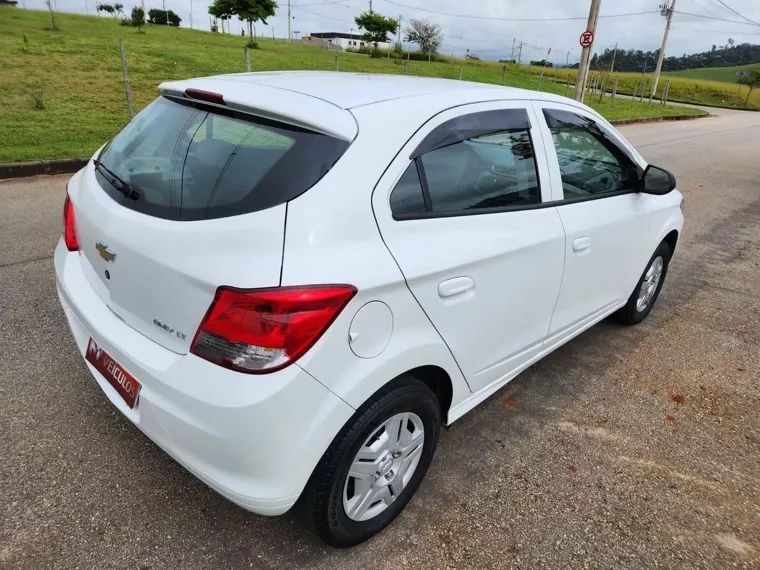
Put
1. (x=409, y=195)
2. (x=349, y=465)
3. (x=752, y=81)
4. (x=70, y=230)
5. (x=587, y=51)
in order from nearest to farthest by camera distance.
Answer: (x=349, y=465)
(x=409, y=195)
(x=70, y=230)
(x=587, y=51)
(x=752, y=81)

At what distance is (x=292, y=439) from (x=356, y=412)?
0.25m

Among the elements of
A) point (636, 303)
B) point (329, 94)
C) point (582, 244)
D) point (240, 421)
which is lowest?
point (636, 303)

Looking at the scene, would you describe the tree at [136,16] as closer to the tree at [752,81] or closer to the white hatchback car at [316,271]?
the white hatchback car at [316,271]

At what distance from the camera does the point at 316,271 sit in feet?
5.45

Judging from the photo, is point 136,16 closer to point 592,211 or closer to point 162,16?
point 162,16

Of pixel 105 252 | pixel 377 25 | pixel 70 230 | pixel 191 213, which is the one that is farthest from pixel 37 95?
pixel 377 25

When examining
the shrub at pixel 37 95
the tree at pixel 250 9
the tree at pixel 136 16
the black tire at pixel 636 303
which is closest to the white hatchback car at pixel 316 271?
the black tire at pixel 636 303

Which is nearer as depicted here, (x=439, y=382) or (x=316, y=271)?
(x=316, y=271)

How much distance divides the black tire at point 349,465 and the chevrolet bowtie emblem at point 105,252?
1.07 metres

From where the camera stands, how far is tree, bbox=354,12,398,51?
5388cm

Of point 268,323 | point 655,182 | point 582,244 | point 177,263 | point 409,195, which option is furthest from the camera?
point 655,182

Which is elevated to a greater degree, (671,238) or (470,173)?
(470,173)

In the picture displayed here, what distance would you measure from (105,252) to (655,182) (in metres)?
3.05

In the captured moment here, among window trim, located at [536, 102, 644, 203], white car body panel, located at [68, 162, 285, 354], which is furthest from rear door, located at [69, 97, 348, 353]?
window trim, located at [536, 102, 644, 203]
